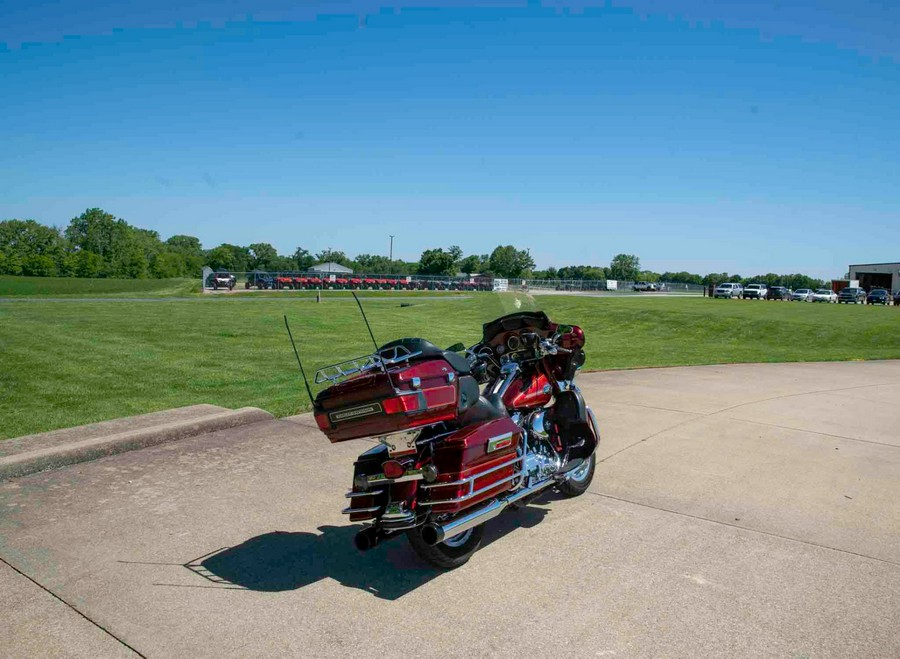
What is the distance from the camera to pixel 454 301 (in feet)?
18.4

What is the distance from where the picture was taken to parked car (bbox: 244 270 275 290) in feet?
145

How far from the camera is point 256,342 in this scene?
1636 cm

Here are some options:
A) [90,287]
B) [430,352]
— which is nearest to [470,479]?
[430,352]

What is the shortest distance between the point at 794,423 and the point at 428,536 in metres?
5.99

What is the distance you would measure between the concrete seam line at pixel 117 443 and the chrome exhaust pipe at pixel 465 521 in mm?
3679

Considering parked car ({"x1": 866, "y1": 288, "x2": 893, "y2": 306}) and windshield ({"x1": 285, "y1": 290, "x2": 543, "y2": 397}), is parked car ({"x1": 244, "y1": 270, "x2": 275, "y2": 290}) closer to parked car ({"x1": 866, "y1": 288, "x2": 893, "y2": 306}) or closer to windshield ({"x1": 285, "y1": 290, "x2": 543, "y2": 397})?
windshield ({"x1": 285, "y1": 290, "x2": 543, "y2": 397})

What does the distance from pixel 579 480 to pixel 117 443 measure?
4.08 meters

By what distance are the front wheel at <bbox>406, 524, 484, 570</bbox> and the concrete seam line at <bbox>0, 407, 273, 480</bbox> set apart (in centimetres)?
342

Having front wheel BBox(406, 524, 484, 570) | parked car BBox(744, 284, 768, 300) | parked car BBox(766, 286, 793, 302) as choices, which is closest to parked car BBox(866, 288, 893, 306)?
parked car BBox(744, 284, 768, 300)

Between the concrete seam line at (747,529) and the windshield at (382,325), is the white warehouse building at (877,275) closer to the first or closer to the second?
the windshield at (382,325)

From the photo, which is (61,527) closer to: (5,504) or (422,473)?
(5,504)

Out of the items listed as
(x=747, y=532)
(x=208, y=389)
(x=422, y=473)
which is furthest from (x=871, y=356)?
(x=422, y=473)

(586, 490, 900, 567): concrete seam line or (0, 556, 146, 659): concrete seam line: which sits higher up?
(586, 490, 900, 567): concrete seam line

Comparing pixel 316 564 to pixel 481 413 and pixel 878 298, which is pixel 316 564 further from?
pixel 878 298
